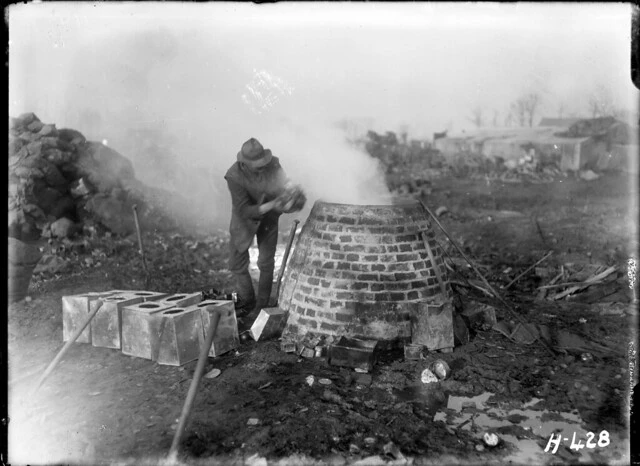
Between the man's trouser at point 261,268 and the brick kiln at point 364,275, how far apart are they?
101 cm

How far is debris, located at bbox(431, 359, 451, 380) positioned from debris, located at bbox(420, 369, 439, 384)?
0.06 m

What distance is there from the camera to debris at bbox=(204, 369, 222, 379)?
4809 millimetres

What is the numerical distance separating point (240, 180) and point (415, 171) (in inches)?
726

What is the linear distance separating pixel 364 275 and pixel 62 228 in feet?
28.1

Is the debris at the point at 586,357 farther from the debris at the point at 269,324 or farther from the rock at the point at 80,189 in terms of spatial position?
the rock at the point at 80,189

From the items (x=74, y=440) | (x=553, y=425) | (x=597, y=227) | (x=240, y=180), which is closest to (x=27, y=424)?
(x=74, y=440)

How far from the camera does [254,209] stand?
6.15 meters

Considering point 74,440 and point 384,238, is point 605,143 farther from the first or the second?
point 74,440

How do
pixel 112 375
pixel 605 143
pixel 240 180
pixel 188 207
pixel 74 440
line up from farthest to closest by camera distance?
pixel 605 143, pixel 188 207, pixel 240 180, pixel 112 375, pixel 74 440

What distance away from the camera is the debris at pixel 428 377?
4695mm

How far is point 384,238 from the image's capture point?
212 inches

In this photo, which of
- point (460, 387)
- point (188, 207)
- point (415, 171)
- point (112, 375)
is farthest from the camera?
point (415, 171)

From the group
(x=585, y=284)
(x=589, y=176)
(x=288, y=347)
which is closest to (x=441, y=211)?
(x=585, y=284)

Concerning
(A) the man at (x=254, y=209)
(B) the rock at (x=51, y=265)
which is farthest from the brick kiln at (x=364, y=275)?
(B) the rock at (x=51, y=265)
